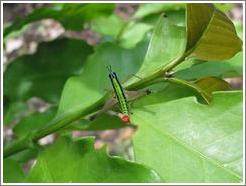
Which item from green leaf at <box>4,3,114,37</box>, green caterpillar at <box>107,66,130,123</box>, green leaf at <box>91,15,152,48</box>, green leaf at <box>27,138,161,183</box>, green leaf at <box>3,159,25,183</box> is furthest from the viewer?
green leaf at <box>91,15,152,48</box>

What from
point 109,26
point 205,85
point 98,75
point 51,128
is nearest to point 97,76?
point 98,75

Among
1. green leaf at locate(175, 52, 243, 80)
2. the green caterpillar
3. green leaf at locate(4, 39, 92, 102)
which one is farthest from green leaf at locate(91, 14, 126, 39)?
the green caterpillar

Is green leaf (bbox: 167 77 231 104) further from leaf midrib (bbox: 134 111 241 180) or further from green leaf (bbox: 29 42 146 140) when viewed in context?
green leaf (bbox: 29 42 146 140)

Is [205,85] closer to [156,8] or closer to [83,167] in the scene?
[83,167]

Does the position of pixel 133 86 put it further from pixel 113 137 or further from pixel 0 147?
pixel 113 137

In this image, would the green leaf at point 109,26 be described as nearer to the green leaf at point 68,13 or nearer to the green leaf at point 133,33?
the green leaf at point 133,33

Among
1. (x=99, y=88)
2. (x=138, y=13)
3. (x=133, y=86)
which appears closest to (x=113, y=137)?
(x=138, y=13)
